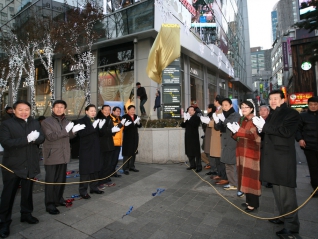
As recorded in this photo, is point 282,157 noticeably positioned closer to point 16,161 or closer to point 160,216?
point 160,216

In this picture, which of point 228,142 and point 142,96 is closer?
point 228,142

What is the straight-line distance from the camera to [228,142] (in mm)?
4473

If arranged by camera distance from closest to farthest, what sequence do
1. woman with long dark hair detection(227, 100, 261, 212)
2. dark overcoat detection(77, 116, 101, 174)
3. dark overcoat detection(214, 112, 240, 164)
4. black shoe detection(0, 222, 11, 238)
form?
1. black shoe detection(0, 222, 11, 238)
2. woman with long dark hair detection(227, 100, 261, 212)
3. dark overcoat detection(77, 116, 101, 174)
4. dark overcoat detection(214, 112, 240, 164)

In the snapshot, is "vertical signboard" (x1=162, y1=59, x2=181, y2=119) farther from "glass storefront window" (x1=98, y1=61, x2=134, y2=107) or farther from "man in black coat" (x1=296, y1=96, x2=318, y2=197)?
"man in black coat" (x1=296, y1=96, x2=318, y2=197)

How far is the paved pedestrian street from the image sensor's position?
2873 mm

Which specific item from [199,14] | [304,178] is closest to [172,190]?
[304,178]

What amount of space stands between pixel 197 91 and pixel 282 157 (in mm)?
14276

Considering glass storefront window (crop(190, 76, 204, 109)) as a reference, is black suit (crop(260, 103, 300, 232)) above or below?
below

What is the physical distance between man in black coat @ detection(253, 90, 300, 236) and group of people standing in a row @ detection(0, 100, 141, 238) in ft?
11.0

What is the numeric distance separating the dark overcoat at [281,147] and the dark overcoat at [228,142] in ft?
4.67

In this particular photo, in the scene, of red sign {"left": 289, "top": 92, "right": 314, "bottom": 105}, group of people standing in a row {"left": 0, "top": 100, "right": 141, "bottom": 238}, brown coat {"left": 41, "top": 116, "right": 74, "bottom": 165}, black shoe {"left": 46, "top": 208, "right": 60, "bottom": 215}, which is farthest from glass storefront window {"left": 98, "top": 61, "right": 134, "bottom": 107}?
red sign {"left": 289, "top": 92, "right": 314, "bottom": 105}

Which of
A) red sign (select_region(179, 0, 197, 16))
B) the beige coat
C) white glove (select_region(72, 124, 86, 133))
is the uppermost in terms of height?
red sign (select_region(179, 0, 197, 16))

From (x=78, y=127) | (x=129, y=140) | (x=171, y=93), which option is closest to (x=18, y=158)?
(x=78, y=127)

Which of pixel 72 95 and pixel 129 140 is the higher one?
pixel 72 95
